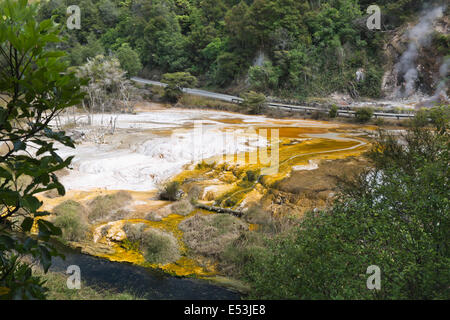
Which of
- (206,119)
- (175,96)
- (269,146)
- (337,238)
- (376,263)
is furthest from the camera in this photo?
(175,96)

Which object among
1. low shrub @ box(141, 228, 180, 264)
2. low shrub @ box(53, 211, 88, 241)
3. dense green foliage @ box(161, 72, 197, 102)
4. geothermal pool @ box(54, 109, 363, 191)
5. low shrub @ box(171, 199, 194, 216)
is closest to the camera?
low shrub @ box(141, 228, 180, 264)

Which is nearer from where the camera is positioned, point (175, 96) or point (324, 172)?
point (324, 172)

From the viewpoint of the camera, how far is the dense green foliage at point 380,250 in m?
3.76

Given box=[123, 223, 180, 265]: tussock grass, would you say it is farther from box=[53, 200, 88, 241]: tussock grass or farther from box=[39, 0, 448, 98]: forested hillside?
box=[39, 0, 448, 98]: forested hillside

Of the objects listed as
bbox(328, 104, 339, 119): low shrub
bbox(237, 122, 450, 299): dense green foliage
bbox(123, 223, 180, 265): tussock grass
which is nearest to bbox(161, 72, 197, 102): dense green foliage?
bbox(328, 104, 339, 119): low shrub

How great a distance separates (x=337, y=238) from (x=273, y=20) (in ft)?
96.4

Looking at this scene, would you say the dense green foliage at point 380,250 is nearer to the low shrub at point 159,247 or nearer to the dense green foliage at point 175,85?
the low shrub at point 159,247

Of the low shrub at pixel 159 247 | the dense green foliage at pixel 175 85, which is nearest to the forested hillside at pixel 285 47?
the dense green foliage at pixel 175 85

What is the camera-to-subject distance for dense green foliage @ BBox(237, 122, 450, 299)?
376cm

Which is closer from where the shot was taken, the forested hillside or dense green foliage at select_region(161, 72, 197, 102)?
the forested hillside

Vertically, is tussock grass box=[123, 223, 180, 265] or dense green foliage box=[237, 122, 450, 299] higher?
dense green foliage box=[237, 122, 450, 299]

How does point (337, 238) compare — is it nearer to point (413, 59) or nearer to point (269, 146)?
point (269, 146)

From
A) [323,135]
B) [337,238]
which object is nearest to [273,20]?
[323,135]

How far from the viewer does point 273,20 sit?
31250mm
